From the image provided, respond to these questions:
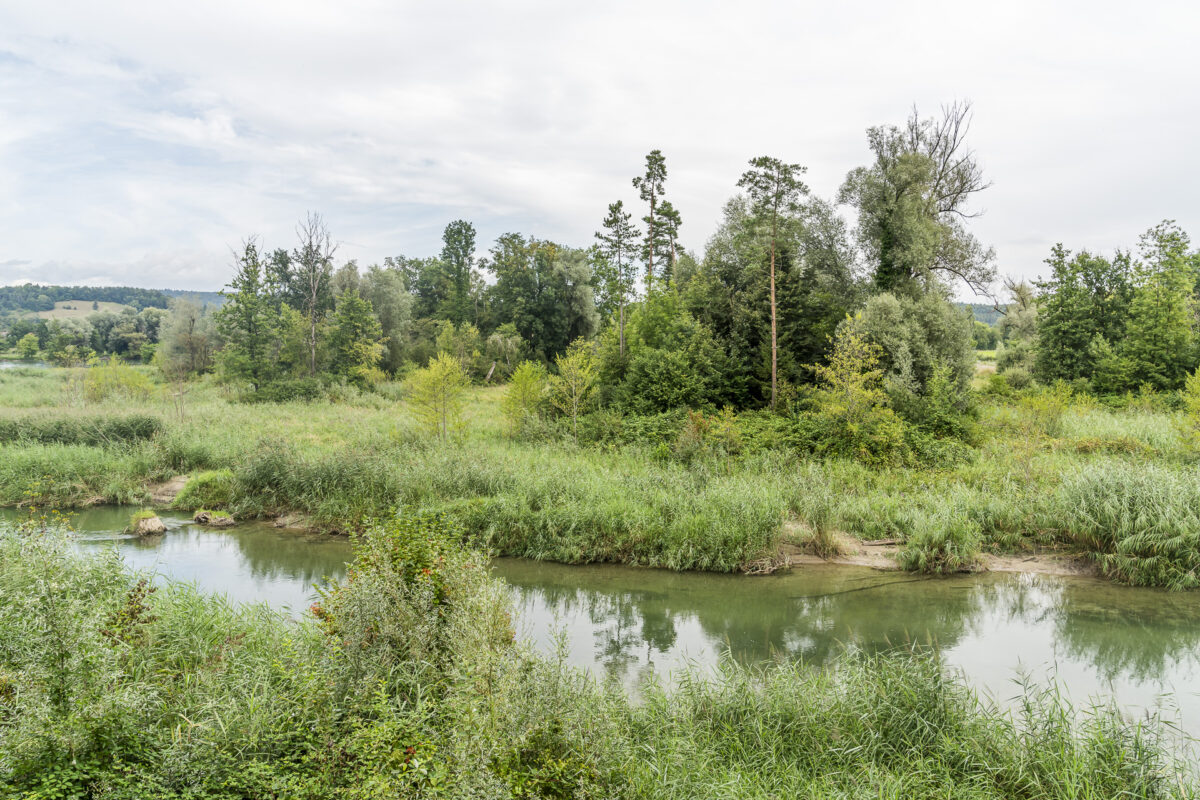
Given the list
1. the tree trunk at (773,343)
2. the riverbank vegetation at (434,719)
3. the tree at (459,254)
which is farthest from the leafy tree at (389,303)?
the riverbank vegetation at (434,719)

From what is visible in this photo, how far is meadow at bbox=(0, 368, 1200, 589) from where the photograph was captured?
12602 mm

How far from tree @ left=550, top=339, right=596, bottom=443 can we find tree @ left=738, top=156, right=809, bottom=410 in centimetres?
725

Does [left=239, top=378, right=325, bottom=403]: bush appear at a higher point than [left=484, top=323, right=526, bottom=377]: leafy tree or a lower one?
lower

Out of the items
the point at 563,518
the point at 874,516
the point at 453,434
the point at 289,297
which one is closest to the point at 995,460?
the point at 874,516

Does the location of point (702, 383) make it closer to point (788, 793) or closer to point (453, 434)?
point (453, 434)

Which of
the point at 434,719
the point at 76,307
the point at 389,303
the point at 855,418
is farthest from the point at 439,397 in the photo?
the point at 76,307

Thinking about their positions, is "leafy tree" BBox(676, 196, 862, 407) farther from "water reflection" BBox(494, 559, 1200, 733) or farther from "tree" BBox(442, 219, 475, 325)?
"tree" BBox(442, 219, 475, 325)

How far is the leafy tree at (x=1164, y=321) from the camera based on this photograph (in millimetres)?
25266

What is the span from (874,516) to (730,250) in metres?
15.6

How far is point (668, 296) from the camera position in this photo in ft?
86.6

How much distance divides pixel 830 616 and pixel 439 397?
1480 centimetres

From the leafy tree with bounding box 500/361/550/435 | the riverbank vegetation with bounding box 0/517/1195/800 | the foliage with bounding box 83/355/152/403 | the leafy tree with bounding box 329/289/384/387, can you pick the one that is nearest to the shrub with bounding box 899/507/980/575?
the riverbank vegetation with bounding box 0/517/1195/800

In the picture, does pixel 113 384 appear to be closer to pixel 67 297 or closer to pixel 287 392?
pixel 287 392

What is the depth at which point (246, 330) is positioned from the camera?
1417 inches
